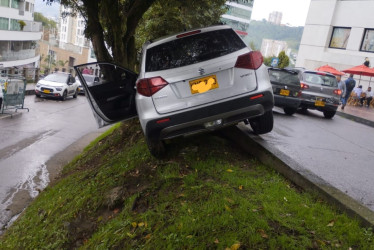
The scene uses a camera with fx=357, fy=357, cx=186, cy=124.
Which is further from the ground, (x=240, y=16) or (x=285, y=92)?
(x=240, y=16)

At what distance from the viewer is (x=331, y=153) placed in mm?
6762

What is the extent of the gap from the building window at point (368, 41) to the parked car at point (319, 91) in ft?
55.9

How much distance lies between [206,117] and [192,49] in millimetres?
1000

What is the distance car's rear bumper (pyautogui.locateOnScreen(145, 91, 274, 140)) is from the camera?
454cm

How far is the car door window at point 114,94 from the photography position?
630cm

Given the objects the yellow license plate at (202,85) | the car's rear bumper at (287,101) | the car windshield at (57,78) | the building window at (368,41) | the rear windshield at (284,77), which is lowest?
the car windshield at (57,78)

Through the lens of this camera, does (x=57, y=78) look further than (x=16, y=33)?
No

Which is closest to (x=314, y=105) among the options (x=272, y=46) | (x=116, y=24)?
(x=116, y=24)

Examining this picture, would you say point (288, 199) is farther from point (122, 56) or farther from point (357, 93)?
point (357, 93)

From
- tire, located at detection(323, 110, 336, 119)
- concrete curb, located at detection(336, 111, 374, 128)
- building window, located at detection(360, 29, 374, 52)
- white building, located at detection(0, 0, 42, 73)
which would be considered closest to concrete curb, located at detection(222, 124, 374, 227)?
tire, located at detection(323, 110, 336, 119)

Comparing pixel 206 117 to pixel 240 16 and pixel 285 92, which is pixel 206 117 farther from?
pixel 240 16

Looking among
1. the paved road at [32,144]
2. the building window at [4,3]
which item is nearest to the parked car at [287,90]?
the paved road at [32,144]

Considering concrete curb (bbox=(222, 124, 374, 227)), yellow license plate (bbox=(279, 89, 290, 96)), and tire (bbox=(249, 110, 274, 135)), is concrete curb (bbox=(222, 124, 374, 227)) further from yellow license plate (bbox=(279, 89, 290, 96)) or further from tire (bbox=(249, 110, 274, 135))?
yellow license plate (bbox=(279, 89, 290, 96))

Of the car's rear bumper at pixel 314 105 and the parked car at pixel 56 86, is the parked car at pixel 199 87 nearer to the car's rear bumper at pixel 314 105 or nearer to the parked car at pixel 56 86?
the car's rear bumper at pixel 314 105
